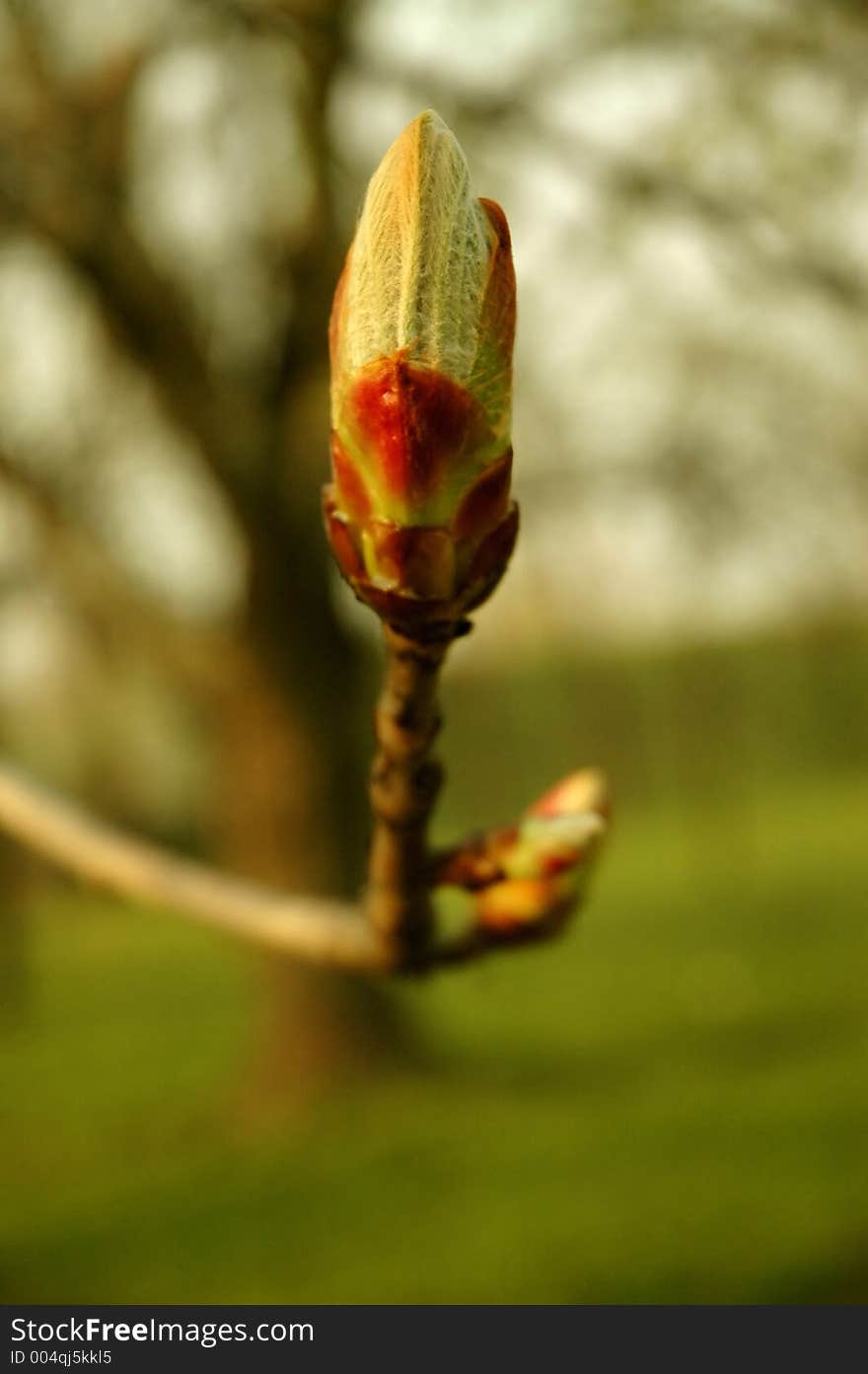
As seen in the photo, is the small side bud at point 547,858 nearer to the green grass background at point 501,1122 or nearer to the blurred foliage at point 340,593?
the green grass background at point 501,1122

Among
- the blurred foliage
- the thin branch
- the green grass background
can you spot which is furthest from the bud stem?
the blurred foliage

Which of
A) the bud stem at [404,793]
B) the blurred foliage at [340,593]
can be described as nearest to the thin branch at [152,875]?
the bud stem at [404,793]

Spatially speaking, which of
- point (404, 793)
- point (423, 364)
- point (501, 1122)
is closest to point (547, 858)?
point (404, 793)

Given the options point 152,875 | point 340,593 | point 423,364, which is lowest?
point 423,364

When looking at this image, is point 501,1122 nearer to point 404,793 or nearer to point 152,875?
point 152,875

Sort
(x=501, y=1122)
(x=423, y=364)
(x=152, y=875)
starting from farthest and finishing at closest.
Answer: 1. (x=501, y=1122)
2. (x=152, y=875)
3. (x=423, y=364)
